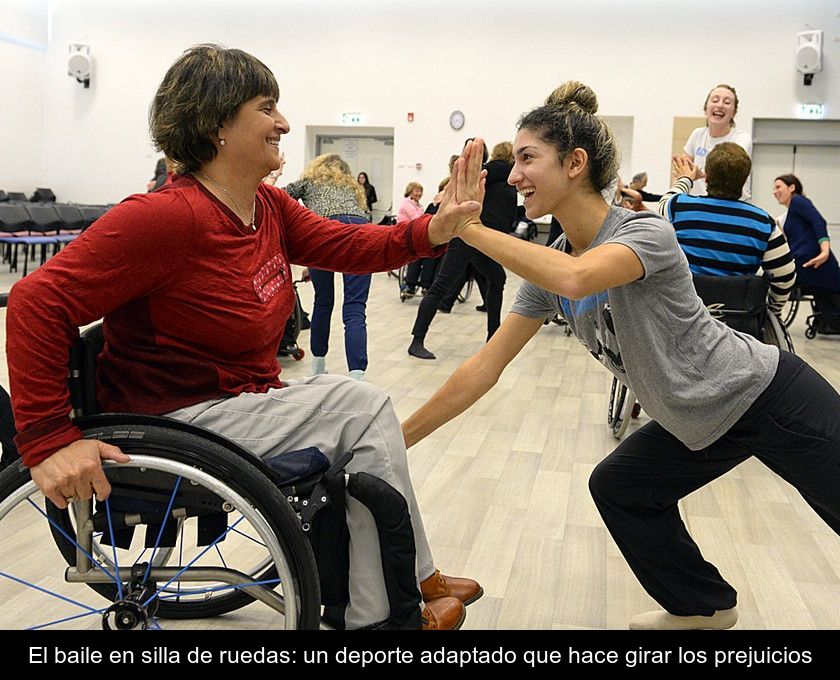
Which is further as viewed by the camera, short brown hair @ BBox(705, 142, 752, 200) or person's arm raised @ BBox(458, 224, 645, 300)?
short brown hair @ BBox(705, 142, 752, 200)

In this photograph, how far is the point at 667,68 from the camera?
514 inches

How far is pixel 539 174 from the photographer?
5.97 ft

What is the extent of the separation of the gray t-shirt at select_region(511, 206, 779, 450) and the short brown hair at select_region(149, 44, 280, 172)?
2.47 feet

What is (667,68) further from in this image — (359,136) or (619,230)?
(619,230)

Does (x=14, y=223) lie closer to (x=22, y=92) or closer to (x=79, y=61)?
(x=79, y=61)

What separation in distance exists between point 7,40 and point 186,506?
50.7ft

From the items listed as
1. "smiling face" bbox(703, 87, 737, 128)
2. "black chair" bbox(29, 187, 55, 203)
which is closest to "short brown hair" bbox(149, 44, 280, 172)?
"smiling face" bbox(703, 87, 737, 128)

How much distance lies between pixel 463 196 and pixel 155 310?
2.23 feet

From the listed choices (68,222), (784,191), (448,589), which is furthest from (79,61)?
(448,589)

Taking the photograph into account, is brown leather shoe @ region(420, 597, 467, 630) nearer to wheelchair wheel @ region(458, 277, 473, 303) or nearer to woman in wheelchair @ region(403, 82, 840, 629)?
woman in wheelchair @ region(403, 82, 840, 629)

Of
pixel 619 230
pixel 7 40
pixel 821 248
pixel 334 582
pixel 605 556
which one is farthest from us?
pixel 7 40

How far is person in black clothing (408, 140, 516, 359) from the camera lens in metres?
5.99

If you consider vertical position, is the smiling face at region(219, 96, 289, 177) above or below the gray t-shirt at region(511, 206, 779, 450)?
above

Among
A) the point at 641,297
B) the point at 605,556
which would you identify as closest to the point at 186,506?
the point at 641,297
